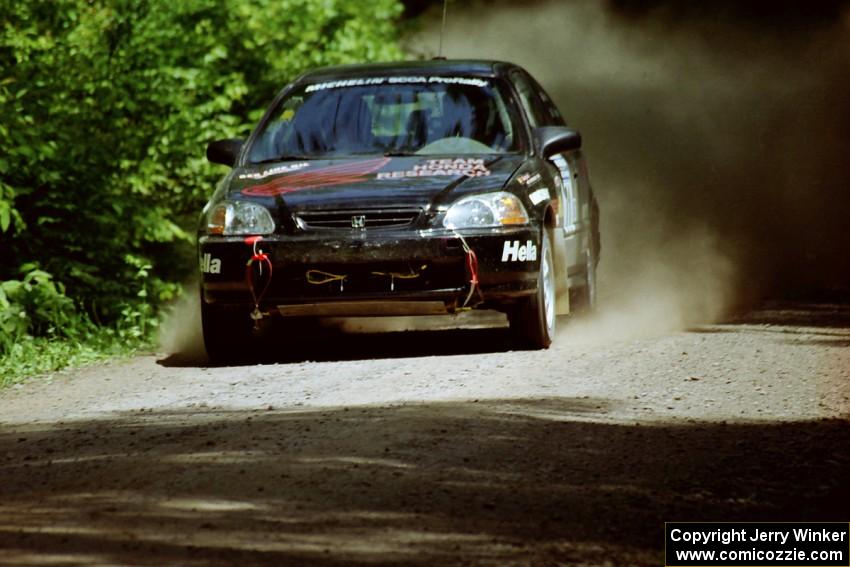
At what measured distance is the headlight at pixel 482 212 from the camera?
1055 centimetres

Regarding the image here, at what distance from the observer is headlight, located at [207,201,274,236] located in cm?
1066

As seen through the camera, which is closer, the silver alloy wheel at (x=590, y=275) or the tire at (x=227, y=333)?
the tire at (x=227, y=333)

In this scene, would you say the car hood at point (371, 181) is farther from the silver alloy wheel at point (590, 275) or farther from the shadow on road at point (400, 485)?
the shadow on road at point (400, 485)

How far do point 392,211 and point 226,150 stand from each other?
63.9 inches

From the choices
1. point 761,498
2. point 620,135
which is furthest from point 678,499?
point 620,135

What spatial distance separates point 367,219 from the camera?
10.6 metres

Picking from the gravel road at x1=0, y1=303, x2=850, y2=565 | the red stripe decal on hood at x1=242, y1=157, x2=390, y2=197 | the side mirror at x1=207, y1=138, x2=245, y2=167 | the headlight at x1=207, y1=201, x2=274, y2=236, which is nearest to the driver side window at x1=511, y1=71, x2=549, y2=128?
the red stripe decal on hood at x1=242, y1=157, x2=390, y2=197

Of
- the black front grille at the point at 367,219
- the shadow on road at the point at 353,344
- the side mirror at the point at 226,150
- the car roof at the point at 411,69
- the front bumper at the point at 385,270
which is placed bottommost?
the shadow on road at the point at 353,344

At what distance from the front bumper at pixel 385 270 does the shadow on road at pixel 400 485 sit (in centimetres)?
201

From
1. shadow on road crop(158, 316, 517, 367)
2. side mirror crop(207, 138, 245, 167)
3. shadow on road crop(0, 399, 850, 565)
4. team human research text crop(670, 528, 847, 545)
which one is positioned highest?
side mirror crop(207, 138, 245, 167)

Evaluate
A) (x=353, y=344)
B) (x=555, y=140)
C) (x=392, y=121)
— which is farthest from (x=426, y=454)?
(x=353, y=344)

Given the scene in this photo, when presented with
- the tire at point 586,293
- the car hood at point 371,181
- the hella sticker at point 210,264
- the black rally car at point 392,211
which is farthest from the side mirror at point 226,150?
the tire at point 586,293

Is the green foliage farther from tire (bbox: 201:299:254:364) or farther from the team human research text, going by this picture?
the team human research text

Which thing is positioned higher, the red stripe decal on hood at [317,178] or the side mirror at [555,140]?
the side mirror at [555,140]
